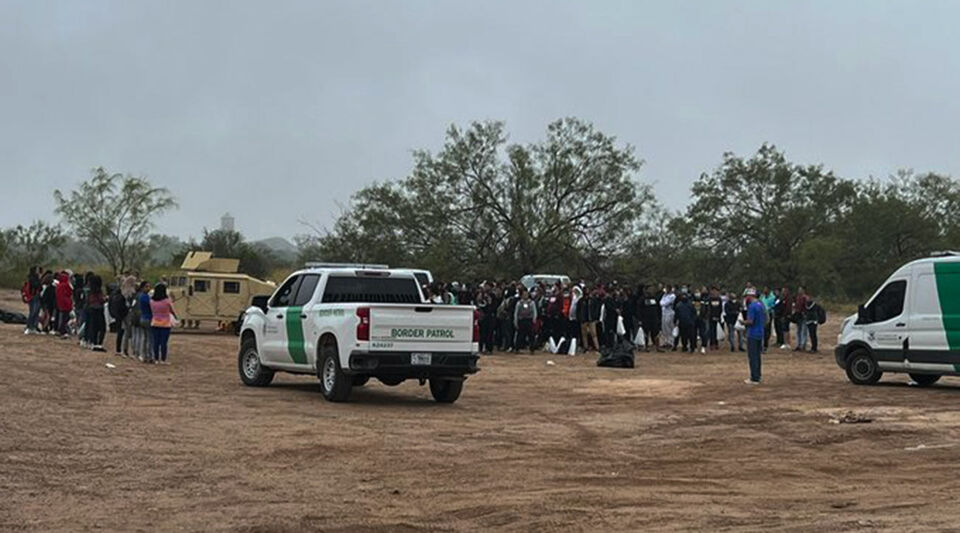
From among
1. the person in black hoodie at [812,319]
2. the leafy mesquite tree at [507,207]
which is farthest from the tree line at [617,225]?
the person in black hoodie at [812,319]

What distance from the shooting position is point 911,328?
20016 mm

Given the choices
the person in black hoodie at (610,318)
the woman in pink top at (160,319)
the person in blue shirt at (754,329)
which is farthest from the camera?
the person in black hoodie at (610,318)

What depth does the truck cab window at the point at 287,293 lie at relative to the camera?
18.5m

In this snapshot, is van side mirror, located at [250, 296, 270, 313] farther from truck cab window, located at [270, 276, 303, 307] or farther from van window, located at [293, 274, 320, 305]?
van window, located at [293, 274, 320, 305]

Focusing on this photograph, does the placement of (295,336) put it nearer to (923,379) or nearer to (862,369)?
(862,369)

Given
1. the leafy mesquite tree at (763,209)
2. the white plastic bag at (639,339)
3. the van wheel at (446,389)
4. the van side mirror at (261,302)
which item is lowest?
the van wheel at (446,389)

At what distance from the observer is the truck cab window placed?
18531mm

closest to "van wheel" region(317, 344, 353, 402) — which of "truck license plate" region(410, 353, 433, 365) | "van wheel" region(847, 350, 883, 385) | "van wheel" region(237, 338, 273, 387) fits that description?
"truck license plate" region(410, 353, 433, 365)

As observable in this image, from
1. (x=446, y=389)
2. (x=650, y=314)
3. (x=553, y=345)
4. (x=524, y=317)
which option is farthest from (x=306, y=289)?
(x=650, y=314)

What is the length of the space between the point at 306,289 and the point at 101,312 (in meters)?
9.23

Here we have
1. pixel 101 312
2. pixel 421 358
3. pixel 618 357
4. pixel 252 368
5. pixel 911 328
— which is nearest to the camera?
pixel 421 358

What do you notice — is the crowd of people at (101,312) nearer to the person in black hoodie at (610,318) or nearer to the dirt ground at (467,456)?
the dirt ground at (467,456)

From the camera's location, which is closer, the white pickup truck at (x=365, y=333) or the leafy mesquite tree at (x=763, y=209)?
the white pickup truck at (x=365, y=333)

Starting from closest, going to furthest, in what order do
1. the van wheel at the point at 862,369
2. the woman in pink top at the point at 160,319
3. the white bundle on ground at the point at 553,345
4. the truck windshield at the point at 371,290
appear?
1. the truck windshield at the point at 371,290
2. the van wheel at the point at 862,369
3. the woman in pink top at the point at 160,319
4. the white bundle on ground at the point at 553,345
